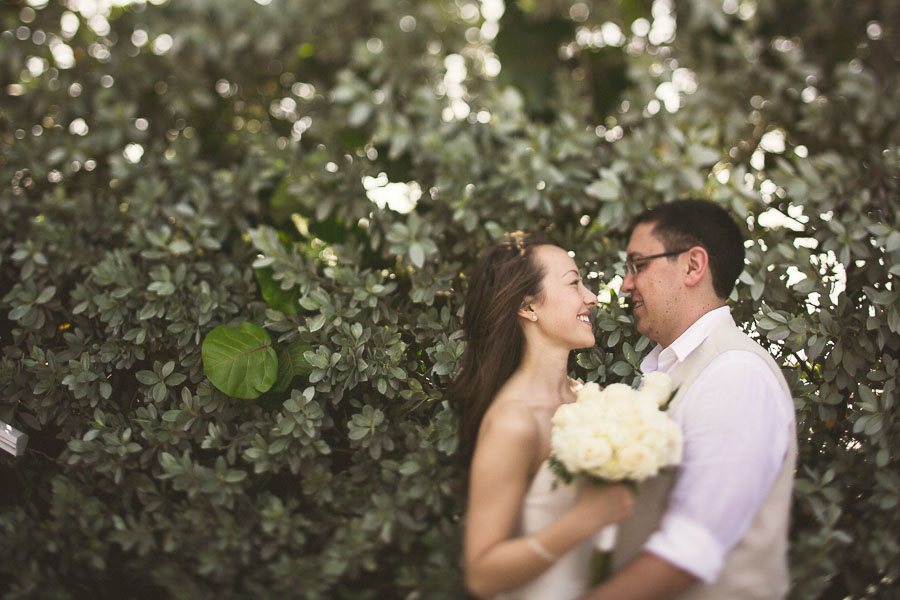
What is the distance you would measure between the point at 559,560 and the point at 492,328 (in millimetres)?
900

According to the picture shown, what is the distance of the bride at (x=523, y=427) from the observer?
177 centimetres

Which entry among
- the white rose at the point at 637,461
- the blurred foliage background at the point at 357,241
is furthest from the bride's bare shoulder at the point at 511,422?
the blurred foliage background at the point at 357,241

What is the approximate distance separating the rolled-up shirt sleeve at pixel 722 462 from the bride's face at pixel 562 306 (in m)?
0.53

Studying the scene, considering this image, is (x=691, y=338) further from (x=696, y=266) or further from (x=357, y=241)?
(x=357, y=241)

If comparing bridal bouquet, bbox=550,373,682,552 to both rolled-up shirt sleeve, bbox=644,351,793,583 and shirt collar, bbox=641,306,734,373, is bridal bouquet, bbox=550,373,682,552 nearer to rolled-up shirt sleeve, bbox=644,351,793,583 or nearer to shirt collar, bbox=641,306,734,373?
rolled-up shirt sleeve, bbox=644,351,793,583

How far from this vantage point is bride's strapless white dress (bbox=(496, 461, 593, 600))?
1949 mm

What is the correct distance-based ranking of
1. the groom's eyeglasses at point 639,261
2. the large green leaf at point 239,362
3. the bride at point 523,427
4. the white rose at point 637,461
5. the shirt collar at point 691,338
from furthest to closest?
the large green leaf at point 239,362 < the groom's eyeglasses at point 639,261 < the shirt collar at point 691,338 < the bride at point 523,427 < the white rose at point 637,461

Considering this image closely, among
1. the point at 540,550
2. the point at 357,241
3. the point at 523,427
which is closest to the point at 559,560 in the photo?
the point at 540,550

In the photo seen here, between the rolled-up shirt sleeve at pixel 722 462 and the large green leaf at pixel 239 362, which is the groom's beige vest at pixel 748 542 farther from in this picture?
the large green leaf at pixel 239 362

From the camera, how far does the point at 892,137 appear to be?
3670mm

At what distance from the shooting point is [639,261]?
2.66 meters

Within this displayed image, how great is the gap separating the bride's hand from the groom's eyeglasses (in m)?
1.16

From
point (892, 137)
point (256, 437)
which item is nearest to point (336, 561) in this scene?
point (256, 437)

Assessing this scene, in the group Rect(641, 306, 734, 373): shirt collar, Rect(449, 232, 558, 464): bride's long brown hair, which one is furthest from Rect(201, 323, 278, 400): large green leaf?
Rect(641, 306, 734, 373): shirt collar
